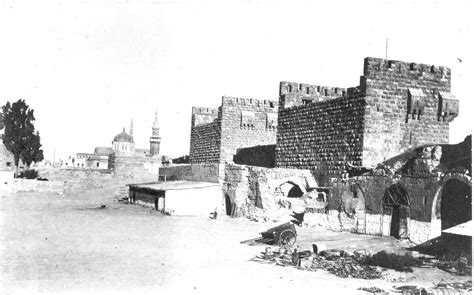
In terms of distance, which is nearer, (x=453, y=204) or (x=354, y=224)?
(x=453, y=204)

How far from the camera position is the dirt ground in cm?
983

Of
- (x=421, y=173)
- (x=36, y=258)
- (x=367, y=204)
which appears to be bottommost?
(x=36, y=258)

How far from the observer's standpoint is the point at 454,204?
17.4 meters

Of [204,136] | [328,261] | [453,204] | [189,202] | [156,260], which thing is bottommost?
[156,260]

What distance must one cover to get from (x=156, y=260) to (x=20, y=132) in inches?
1578

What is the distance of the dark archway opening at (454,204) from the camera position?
16844 millimetres

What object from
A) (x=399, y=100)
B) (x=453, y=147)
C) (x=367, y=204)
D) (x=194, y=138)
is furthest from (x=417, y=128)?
(x=194, y=138)

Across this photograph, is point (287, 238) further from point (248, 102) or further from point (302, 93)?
point (248, 102)

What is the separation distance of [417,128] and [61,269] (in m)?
16.4

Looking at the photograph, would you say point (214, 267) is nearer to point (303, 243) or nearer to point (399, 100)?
point (303, 243)

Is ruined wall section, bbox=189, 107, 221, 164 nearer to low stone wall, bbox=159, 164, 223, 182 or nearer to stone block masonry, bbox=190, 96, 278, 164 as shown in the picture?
stone block masonry, bbox=190, 96, 278, 164

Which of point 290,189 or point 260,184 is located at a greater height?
point 260,184

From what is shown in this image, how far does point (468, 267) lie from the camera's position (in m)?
11.5

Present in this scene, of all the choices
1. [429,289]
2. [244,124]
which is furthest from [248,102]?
[429,289]
